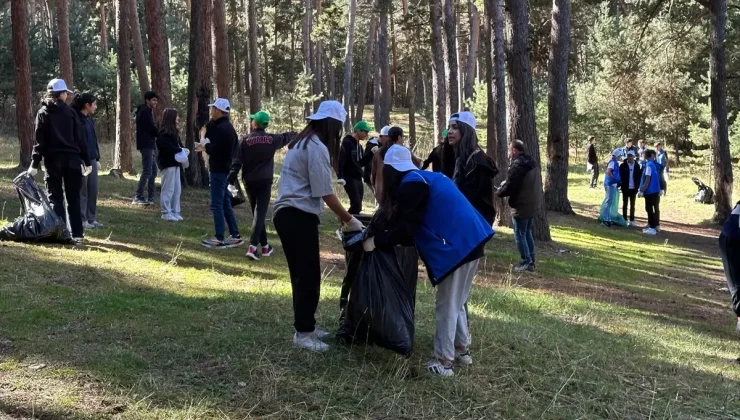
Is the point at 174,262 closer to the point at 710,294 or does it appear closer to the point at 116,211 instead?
the point at 116,211

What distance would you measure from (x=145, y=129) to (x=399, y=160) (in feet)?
29.0

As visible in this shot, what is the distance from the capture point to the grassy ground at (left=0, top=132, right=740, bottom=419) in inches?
169

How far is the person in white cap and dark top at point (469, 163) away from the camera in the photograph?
6.70m

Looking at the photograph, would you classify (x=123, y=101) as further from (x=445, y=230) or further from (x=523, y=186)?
(x=445, y=230)

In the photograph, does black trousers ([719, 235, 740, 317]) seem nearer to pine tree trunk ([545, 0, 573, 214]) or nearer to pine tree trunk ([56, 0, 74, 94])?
pine tree trunk ([545, 0, 573, 214])

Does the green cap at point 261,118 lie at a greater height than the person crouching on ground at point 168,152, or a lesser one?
greater

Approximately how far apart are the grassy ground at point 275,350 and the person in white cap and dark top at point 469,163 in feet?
3.99

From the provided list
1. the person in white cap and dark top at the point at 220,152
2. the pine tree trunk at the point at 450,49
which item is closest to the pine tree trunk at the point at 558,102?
the pine tree trunk at the point at 450,49

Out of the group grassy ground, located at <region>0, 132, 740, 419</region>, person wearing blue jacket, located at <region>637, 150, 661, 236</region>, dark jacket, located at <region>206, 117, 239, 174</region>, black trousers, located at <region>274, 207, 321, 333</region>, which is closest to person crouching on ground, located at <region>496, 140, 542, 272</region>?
grassy ground, located at <region>0, 132, 740, 419</region>

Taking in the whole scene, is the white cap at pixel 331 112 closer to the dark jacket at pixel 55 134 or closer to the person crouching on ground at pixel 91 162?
the dark jacket at pixel 55 134

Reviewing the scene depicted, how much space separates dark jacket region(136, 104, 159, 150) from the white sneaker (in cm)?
830

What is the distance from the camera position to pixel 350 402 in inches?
173

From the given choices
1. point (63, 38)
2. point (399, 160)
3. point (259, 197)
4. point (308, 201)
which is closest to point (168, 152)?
point (259, 197)

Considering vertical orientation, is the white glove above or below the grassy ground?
above
